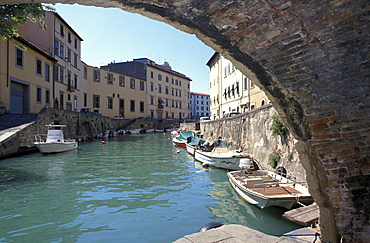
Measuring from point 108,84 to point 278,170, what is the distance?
4624cm

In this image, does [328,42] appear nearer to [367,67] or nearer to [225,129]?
[367,67]

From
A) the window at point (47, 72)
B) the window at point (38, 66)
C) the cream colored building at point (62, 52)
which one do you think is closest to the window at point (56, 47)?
the cream colored building at point (62, 52)

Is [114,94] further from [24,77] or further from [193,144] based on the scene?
[193,144]

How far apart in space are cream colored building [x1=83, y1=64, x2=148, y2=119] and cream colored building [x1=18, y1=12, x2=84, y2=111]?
3.67m

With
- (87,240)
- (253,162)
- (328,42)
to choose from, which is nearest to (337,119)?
(328,42)

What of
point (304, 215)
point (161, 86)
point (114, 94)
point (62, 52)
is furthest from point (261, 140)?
point (161, 86)

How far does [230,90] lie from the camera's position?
3434 centimetres

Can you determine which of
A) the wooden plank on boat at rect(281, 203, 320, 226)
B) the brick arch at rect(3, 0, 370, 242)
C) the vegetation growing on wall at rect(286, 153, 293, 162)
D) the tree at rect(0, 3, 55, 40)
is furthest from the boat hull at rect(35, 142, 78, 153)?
the brick arch at rect(3, 0, 370, 242)

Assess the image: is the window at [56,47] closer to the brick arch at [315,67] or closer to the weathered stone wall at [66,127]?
the weathered stone wall at [66,127]

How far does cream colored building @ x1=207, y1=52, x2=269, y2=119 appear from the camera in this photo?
27497 millimetres

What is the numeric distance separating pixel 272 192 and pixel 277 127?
3.82 metres

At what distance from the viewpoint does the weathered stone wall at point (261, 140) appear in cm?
993

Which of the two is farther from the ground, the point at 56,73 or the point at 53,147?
the point at 56,73

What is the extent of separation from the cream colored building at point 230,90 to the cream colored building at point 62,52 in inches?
858
